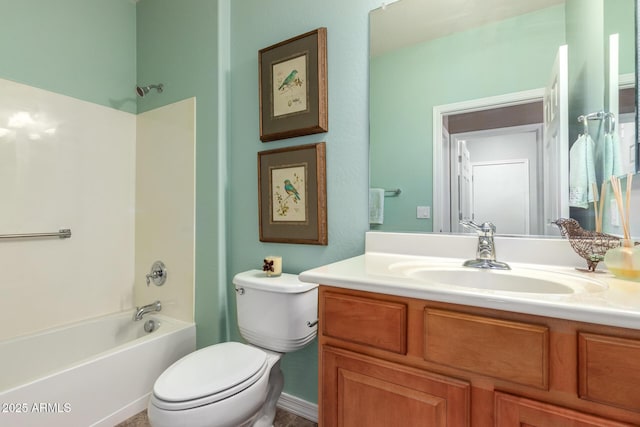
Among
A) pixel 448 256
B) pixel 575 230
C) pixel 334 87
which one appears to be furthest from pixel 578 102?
pixel 334 87

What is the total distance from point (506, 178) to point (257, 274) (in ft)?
3.85

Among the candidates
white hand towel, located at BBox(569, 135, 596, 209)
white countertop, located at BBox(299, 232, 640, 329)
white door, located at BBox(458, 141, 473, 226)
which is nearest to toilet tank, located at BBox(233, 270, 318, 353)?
white countertop, located at BBox(299, 232, 640, 329)

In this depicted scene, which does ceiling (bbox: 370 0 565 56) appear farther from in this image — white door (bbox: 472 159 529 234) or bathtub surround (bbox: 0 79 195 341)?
bathtub surround (bbox: 0 79 195 341)

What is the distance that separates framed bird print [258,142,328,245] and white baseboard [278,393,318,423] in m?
0.82

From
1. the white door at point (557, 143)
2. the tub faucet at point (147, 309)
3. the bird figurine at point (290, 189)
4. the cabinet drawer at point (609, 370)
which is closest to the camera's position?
the cabinet drawer at point (609, 370)

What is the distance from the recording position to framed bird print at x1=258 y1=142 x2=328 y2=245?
1.46 m

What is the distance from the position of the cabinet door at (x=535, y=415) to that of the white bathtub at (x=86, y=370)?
1.61m

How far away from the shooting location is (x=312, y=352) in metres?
1.51

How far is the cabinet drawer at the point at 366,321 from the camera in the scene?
780 mm

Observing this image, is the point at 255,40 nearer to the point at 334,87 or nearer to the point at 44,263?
the point at 334,87

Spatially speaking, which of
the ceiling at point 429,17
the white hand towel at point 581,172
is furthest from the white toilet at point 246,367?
the ceiling at point 429,17

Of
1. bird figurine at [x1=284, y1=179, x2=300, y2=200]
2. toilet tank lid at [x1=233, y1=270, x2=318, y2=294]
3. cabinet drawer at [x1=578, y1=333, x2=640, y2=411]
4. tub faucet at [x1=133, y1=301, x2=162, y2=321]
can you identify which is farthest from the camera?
tub faucet at [x1=133, y1=301, x2=162, y2=321]

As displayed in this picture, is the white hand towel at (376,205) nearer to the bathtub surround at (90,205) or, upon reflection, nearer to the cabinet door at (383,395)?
the cabinet door at (383,395)

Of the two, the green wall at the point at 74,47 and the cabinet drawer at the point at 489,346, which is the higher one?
the green wall at the point at 74,47
